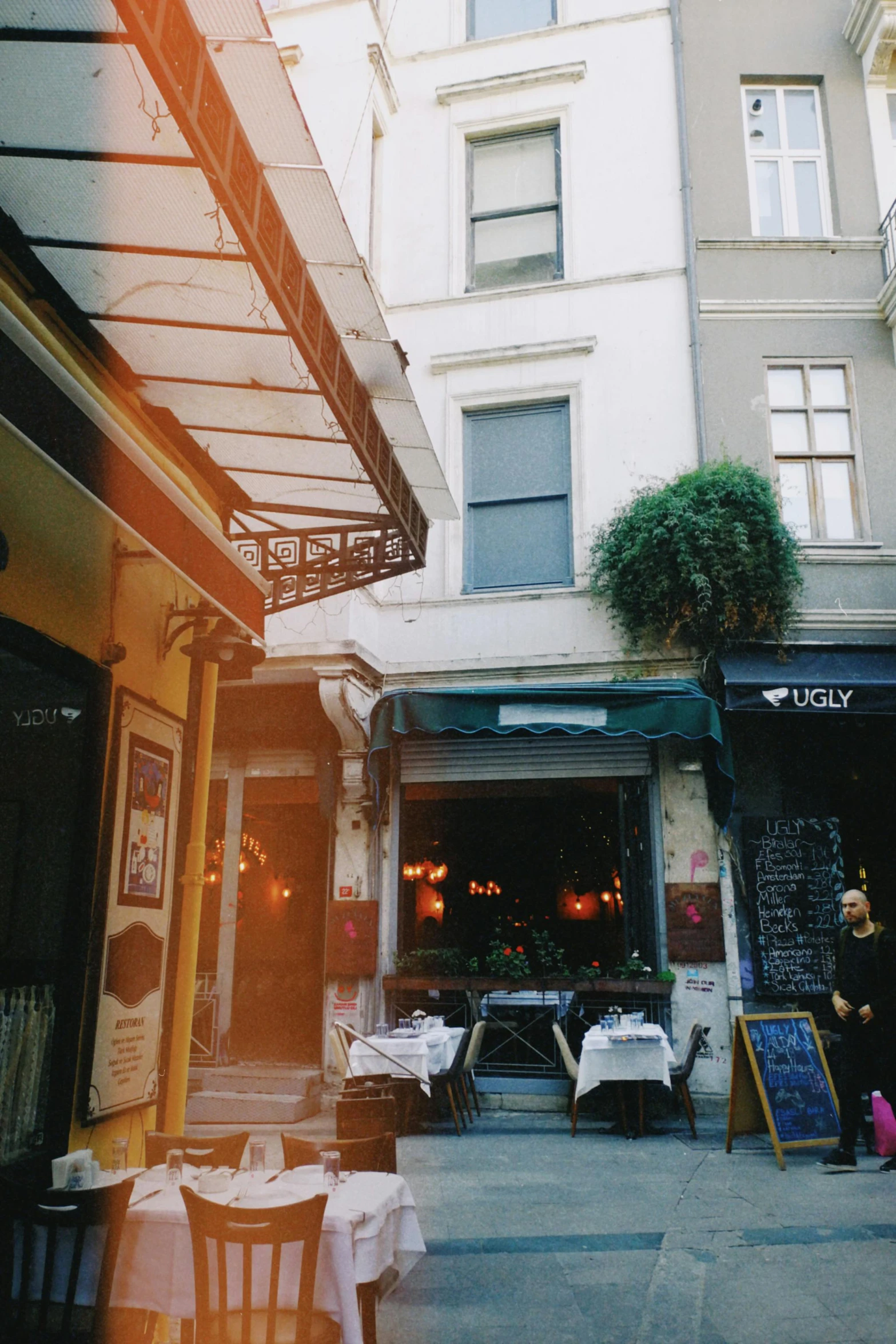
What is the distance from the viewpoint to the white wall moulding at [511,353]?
10.5m

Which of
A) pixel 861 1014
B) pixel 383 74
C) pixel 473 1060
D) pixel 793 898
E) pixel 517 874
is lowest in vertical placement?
pixel 473 1060

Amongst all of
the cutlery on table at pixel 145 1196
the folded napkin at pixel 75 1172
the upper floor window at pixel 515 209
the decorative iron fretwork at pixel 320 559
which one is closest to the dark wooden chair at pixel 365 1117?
the cutlery on table at pixel 145 1196

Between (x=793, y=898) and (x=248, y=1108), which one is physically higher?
(x=793, y=898)

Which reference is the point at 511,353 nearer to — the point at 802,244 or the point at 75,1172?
the point at 802,244

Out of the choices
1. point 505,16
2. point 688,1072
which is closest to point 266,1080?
point 688,1072

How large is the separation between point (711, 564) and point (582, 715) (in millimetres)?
1843

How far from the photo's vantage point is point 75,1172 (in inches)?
141

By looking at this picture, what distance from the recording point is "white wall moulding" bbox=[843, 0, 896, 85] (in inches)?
401

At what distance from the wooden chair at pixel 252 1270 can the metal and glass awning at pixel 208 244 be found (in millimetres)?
3187

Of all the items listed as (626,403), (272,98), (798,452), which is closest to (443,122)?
(626,403)

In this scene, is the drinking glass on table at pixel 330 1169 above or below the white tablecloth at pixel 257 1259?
above

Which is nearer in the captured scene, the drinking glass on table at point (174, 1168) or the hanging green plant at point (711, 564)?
the drinking glass on table at point (174, 1168)

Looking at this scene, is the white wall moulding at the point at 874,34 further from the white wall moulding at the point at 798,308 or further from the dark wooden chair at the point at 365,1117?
the dark wooden chair at the point at 365,1117

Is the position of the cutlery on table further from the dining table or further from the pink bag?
the pink bag
